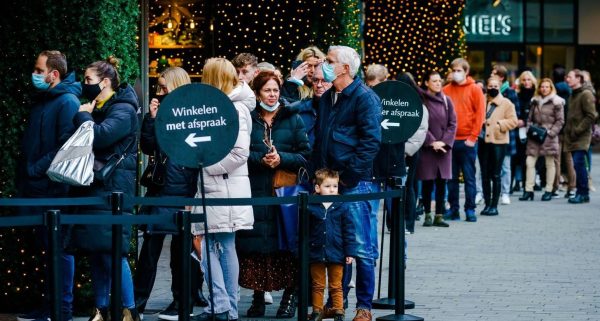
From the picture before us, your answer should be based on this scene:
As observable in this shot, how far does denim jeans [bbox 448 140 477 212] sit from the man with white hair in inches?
283

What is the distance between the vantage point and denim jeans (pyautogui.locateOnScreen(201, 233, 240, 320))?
8.47 metres

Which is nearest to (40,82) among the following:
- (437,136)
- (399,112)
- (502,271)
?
(399,112)

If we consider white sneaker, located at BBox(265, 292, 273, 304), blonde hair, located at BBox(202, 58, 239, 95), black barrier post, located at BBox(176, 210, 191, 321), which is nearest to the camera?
black barrier post, located at BBox(176, 210, 191, 321)

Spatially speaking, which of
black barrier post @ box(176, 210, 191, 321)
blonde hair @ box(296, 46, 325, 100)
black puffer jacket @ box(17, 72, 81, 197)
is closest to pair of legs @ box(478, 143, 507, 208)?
blonde hair @ box(296, 46, 325, 100)

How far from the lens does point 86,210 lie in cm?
833

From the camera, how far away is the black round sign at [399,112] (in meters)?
10.0

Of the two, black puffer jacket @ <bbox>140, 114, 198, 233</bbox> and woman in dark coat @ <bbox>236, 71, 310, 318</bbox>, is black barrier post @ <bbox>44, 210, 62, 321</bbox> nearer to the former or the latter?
black puffer jacket @ <bbox>140, 114, 198, 233</bbox>

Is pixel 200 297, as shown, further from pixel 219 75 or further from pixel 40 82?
pixel 40 82

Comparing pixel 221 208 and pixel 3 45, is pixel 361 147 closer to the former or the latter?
pixel 221 208

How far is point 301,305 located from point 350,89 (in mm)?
1917

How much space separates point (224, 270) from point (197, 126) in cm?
148

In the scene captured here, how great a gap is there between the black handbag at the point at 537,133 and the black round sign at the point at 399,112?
8.80 metres

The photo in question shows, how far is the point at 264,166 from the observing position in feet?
29.6

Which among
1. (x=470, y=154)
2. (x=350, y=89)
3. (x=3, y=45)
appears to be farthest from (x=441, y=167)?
(x=3, y=45)
